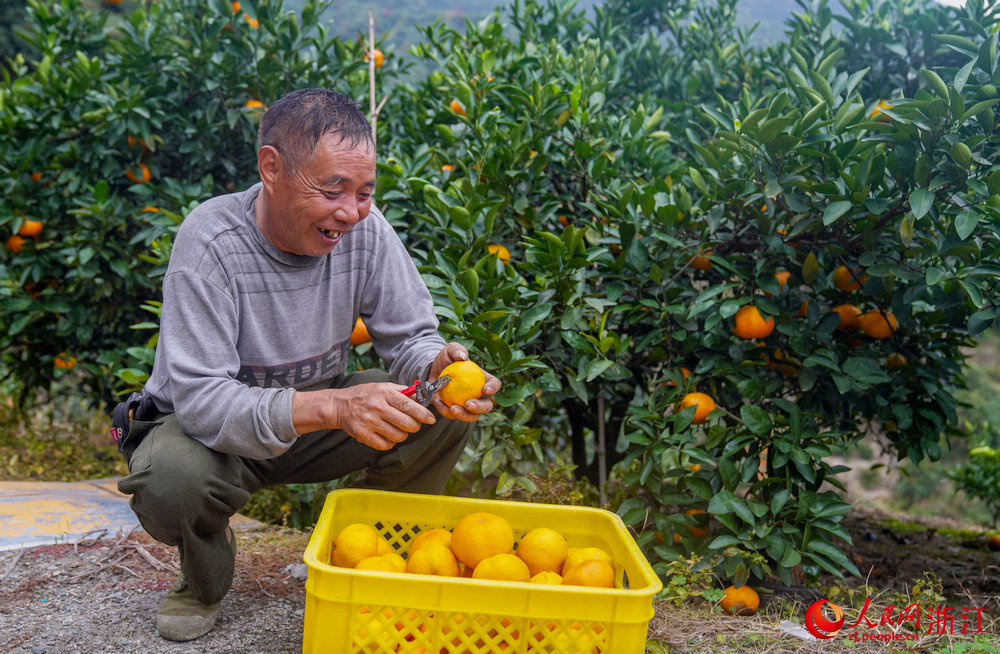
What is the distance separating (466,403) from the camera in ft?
5.51

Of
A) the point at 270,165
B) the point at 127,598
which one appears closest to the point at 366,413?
the point at 270,165

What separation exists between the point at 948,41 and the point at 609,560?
175cm

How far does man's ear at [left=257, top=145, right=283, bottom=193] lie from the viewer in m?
1.77

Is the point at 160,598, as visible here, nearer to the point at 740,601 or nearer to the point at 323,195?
the point at 323,195

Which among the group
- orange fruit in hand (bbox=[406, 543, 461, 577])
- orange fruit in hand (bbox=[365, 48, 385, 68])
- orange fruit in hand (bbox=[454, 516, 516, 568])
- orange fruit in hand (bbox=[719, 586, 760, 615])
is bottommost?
orange fruit in hand (bbox=[719, 586, 760, 615])

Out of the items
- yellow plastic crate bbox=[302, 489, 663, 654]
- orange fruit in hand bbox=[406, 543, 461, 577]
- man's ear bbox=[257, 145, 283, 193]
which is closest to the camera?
yellow plastic crate bbox=[302, 489, 663, 654]

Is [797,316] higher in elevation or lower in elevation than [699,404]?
higher

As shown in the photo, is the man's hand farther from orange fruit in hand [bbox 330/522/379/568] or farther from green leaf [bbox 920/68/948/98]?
green leaf [bbox 920/68/948/98]

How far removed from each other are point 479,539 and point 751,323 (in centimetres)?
112

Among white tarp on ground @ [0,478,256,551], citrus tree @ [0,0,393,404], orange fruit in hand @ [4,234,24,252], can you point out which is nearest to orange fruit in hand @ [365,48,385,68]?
citrus tree @ [0,0,393,404]

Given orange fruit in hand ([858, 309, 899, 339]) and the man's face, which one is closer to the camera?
the man's face

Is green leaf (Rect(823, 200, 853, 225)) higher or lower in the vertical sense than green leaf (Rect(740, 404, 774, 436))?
higher

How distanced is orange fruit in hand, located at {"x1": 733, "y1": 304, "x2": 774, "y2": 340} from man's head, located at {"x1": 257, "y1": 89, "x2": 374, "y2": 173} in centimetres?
123

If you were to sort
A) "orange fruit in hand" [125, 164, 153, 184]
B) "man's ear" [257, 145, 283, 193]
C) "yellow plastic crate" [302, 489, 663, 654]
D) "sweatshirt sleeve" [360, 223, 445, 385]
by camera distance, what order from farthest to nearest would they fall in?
"orange fruit in hand" [125, 164, 153, 184] < "sweatshirt sleeve" [360, 223, 445, 385] < "man's ear" [257, 145, 283, 193] < "yellow plastic crate" [302, 489, 663, 654]
